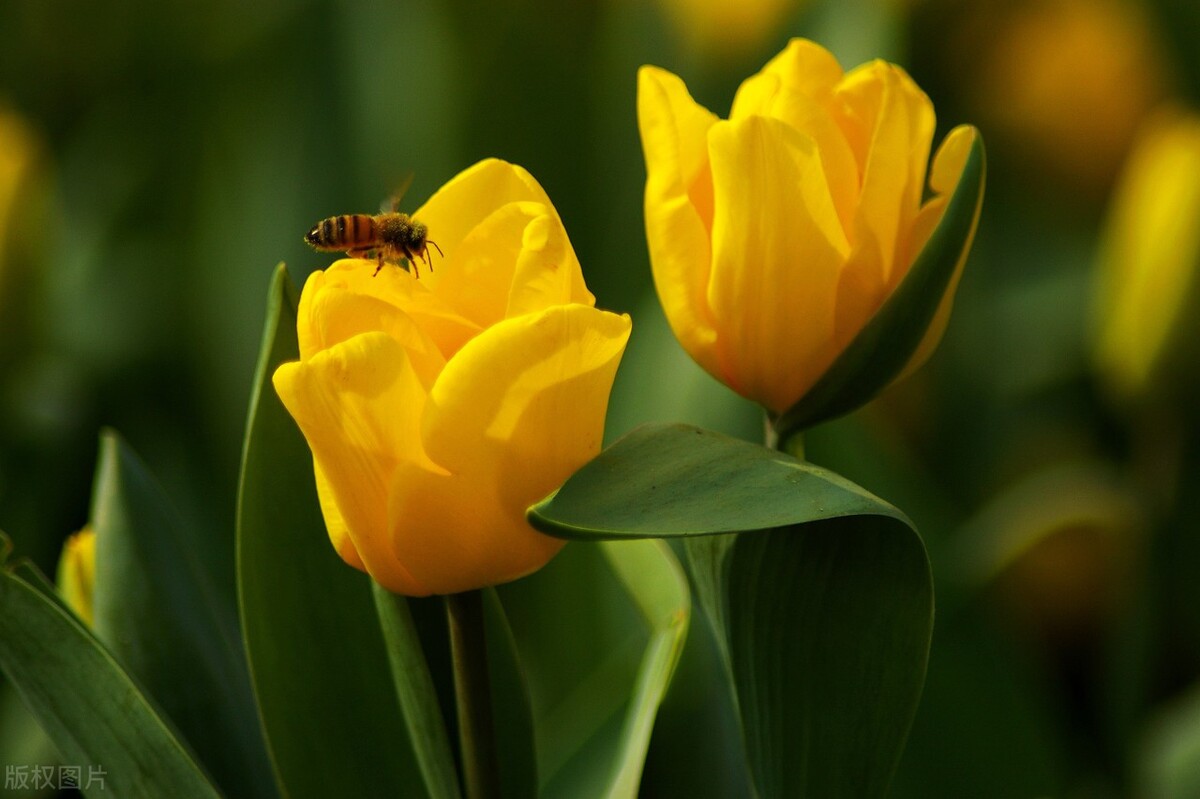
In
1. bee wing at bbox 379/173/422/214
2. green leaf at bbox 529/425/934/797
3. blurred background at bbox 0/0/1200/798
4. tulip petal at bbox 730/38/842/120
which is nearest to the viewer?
green leaf at bbox 529/425/934/797

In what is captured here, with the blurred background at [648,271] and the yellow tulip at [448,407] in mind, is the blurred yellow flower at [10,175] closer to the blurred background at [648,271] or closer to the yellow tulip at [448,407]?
the blurred background at [648,271]

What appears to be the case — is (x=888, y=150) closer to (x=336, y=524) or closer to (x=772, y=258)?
(x=772, y=258)

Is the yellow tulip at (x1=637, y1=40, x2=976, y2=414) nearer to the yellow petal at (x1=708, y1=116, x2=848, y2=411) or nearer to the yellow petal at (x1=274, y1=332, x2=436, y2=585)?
the yellow petal at (x1=708, y1=116, x2=848, y2=411)

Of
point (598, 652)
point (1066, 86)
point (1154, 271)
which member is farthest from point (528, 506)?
point (1066, 86)

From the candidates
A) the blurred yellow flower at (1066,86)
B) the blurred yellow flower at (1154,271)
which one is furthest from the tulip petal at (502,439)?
the blurred yellow flower at (1066,86)

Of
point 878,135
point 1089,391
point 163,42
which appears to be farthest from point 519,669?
point 163,42

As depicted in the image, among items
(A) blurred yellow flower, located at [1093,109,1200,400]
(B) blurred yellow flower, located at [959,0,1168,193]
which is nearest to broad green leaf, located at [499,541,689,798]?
(A) blurred yellow flower, located at [1093,109,1200,400]
